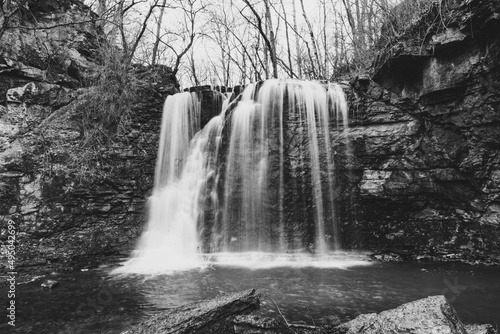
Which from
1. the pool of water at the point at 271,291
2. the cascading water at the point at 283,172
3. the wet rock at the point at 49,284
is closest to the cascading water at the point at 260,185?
the cascading water at the point at 283,172

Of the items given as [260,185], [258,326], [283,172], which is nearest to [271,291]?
[258,326]

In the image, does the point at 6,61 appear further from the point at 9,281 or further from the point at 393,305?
the point at 393,305

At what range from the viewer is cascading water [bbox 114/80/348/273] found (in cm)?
752

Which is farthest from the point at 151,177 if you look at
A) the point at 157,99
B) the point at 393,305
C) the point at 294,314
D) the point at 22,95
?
the point at 393,305

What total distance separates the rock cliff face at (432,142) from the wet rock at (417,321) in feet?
15.8

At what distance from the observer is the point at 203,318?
2924mm

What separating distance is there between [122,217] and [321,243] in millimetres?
4966

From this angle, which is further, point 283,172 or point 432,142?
point 283,172

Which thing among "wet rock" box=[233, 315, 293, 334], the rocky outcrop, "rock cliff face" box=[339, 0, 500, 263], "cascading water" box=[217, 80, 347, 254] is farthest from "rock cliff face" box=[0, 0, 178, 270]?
the rocky outcrop

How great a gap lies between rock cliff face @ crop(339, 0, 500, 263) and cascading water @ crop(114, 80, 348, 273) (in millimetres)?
692

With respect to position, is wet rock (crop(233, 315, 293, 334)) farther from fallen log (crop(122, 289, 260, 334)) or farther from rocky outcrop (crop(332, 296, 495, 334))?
rocky outcrop (crop(332, 296, 495, 334))

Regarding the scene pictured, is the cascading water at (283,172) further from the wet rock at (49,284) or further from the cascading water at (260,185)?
the wet rock at (49,284)

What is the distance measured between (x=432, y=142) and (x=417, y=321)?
18.3ft

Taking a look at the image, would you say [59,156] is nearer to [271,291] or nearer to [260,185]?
[260,185]
